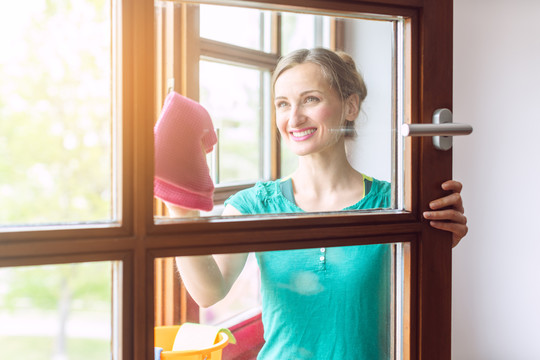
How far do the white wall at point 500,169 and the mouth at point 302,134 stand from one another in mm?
1649

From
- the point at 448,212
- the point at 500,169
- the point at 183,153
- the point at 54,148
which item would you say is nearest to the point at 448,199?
the point at 448,212

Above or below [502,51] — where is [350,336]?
below

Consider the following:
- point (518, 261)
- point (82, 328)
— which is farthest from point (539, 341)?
point (82, 328)

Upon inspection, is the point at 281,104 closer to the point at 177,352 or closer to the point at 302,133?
the point at 302,133

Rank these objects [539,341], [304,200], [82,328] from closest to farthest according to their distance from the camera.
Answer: [82,328], [304,200], [539,341]

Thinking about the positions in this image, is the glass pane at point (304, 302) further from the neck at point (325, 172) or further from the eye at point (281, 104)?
the eye at point (281, 104)

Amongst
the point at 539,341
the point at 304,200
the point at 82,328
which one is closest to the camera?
the point at 82,328

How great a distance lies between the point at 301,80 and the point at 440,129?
0.25 metres

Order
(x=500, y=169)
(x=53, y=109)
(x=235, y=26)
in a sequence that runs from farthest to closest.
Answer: (x=500, y=169) → (x=235, y=26) → (x=53, y=109)

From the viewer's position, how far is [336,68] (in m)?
0.94

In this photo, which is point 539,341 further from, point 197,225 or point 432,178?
point 197,225

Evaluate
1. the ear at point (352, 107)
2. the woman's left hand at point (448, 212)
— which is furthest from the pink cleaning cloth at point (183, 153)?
the woman's left hand at point (448, 212)

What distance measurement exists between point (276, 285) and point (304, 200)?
153mm

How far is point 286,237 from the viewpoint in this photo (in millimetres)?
867
